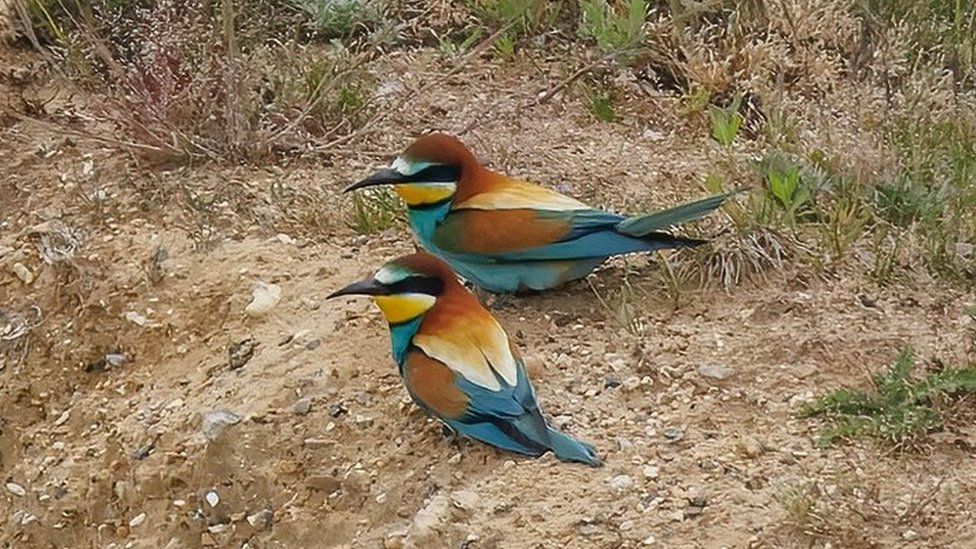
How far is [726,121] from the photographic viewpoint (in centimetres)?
493

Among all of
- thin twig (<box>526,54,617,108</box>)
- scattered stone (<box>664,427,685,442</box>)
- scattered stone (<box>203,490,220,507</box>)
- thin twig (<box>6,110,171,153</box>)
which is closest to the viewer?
scattered stone (<box>664,427,685,442</box>)

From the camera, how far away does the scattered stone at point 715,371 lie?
3.80 m

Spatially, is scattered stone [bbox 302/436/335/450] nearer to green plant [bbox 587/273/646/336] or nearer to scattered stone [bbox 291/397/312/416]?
scattered stone [bbox 291/397/312/416]

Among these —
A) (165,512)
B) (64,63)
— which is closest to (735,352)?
(165,512)

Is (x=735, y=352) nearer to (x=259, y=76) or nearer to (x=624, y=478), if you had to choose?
(x=624, y=478)

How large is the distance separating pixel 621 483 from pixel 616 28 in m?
2.22

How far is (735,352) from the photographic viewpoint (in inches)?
153

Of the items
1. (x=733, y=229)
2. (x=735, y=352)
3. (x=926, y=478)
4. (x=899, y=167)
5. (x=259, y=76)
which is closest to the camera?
(x=926, y=478)

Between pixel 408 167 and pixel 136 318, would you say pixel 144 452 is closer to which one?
pixel 136 318

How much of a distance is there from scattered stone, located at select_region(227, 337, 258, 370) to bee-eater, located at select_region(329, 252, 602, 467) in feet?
1.94

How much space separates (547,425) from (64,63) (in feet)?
8.48

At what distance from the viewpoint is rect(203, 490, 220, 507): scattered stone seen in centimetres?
384

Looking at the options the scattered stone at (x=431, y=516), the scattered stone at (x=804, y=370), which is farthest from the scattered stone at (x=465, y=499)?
the scattered stone at (x=804, y=370)

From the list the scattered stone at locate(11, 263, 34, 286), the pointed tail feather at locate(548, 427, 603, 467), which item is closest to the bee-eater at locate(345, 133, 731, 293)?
the pointed tail feather at locate(548, 427, 603, 467)
